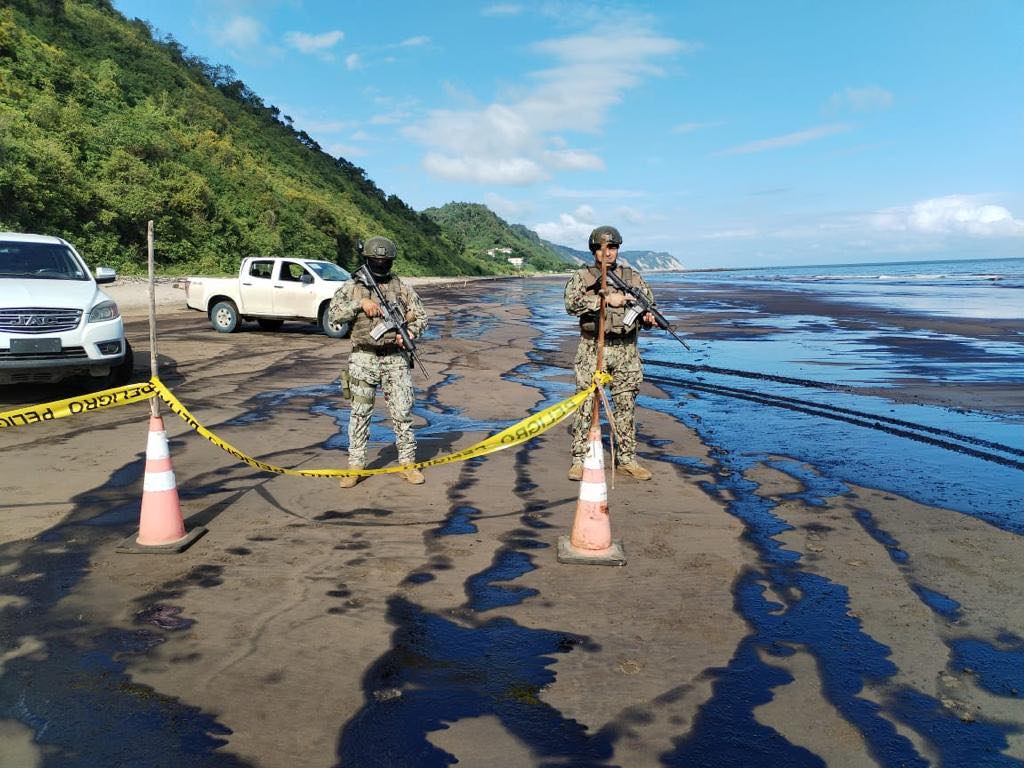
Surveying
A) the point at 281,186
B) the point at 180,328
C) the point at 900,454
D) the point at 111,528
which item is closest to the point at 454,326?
the point at 180,328

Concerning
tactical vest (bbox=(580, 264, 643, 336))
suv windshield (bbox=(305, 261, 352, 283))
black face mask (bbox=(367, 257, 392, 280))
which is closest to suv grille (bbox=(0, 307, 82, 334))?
black face mask (bbox=(367, 257, 392, 280))

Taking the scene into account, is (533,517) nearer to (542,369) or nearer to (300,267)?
(542,369)

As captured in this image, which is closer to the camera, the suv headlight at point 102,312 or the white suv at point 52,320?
the white suv at point 52,320

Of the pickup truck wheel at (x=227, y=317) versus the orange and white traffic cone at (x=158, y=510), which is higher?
the pickup truck wheel at (x=227, y=317)

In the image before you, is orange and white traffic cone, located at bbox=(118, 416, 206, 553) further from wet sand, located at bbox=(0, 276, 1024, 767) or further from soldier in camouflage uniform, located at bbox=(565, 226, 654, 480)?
soldier in camouflage uniform, located at bbox=(565, 226, 654, 480)

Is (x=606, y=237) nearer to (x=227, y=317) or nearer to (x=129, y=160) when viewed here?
(x=227, y=317)

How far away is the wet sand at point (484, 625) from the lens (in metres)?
2.67

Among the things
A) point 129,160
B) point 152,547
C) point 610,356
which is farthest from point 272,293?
point 129,160

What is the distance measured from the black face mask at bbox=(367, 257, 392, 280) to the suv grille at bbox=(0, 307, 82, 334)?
14.3 feet

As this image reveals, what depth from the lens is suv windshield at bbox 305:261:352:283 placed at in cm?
1677

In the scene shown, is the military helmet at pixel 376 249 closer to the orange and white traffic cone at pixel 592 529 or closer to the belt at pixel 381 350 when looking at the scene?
the belt at pixel 381 350

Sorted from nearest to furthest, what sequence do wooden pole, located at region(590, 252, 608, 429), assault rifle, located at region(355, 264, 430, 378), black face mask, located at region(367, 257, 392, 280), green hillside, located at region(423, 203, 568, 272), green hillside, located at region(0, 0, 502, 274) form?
wooden pole, located at region(590, 252, 608, 429), assault rifle, located at region(355, 264, 430, 378), black face mask, located at region(367, 257, 392, 280), green hillside, located at region(0, 0, 502, 274), green hillside, located at region(423, 203, 568, 272)

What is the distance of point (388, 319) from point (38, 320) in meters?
4.66

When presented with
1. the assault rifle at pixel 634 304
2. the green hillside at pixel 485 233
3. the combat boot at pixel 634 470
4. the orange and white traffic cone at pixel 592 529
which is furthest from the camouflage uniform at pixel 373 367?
the green hillside at pixel 485 233
